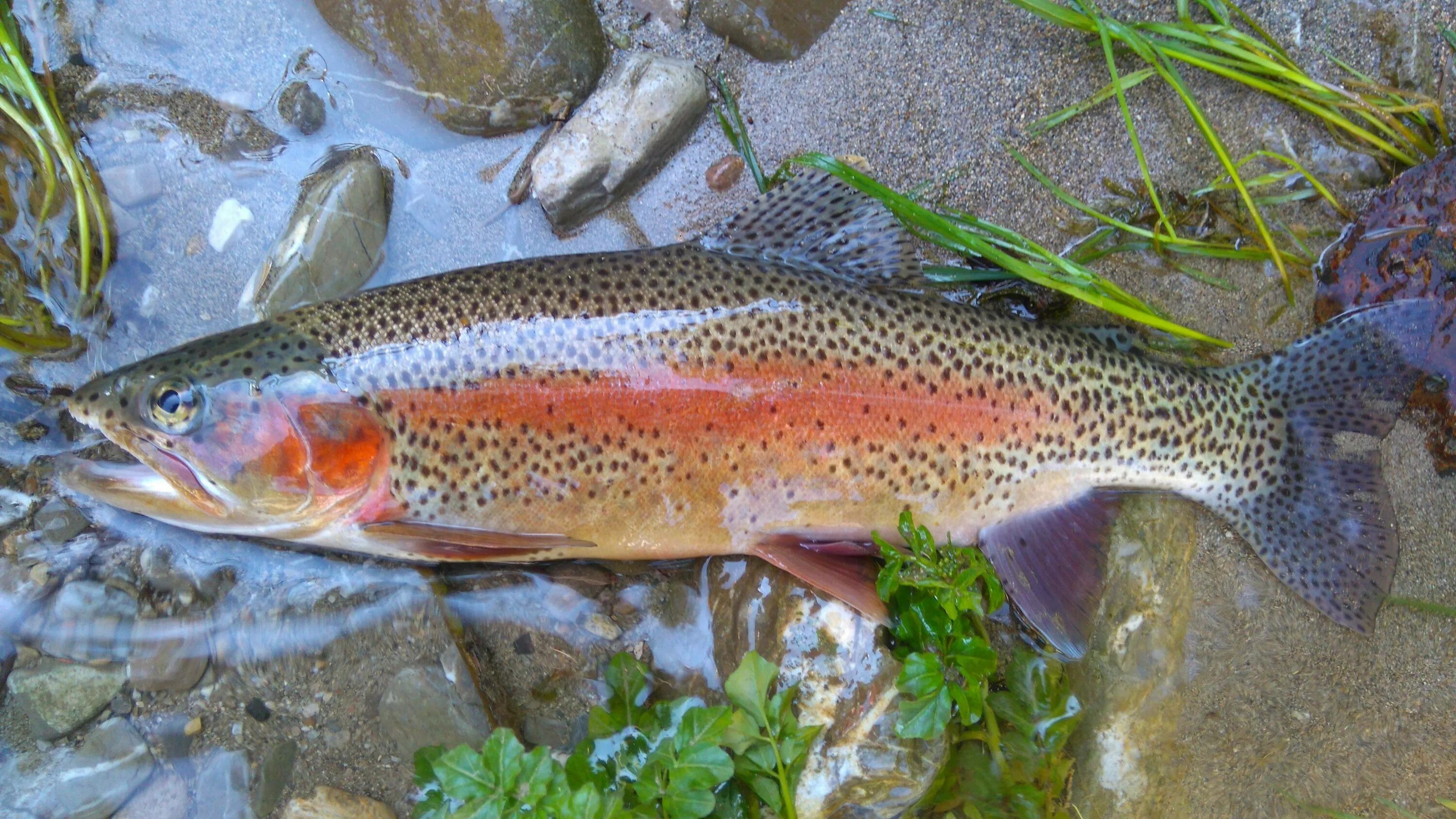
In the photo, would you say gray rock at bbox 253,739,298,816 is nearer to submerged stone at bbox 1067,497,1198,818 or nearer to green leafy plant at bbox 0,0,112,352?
green leafy plant at bbox 0,0,112,352

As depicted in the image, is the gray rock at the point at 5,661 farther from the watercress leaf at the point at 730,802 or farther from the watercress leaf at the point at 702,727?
the watercress leaf at the point at 730,802

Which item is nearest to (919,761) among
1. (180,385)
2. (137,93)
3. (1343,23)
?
(180,385)

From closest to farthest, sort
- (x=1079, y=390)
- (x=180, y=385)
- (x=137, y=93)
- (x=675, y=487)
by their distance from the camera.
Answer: (x=180, y=385), (x=675, y=487), (x=1079, y=390), (x=137, y=93)

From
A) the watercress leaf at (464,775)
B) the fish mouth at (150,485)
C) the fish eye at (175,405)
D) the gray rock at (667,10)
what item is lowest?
the watercress leaf at (464,775)

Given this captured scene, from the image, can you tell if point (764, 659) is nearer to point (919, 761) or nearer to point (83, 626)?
point (919, 761)

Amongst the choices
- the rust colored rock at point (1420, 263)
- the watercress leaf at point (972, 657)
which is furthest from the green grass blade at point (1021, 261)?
the watercress leaf at point (972, 657)

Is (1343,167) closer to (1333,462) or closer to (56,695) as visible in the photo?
(1333,462)

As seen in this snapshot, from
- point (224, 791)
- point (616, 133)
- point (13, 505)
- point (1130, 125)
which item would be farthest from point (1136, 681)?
point (13, 505)
